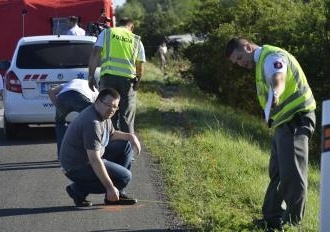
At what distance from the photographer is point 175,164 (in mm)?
9445

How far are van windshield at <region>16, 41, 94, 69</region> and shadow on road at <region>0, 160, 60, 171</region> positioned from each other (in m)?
1.99

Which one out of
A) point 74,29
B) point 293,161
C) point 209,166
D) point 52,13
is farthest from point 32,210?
point 52,13

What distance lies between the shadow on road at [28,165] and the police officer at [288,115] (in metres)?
4.26

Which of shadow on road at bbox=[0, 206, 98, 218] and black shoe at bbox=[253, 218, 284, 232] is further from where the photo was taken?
shadow on road at bbox=[0, 206, 98, 218]

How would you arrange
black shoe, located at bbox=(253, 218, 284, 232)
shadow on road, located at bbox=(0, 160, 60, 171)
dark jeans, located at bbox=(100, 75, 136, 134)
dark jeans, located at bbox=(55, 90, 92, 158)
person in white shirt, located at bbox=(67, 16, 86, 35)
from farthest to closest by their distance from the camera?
person in white shirt, located at bbox=(67, 16, 86, 35), shadow on road, located at bbox=(0, 160, 60, 171), dark jeans, located at bbox=(100, 75, 136, 134), dark jeans, located at bbox=(55, 90, 92, 158), black shoe, located at bbox=(253, 218, 284, 232)

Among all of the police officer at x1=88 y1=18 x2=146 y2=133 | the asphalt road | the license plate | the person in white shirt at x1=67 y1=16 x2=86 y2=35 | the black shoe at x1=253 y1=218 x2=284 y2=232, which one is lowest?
the asphalt road

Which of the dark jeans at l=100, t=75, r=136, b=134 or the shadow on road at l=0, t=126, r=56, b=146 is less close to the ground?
the dark jeans at l=100, t=75, r=136, b=134

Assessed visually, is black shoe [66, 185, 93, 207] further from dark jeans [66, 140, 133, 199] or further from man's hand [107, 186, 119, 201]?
man's hand [107, 186, 119, 201]

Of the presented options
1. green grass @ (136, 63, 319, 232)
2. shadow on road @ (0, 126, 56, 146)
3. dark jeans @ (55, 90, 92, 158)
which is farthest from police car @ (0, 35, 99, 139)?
dark jeans @ (55, 90, 92, 158)

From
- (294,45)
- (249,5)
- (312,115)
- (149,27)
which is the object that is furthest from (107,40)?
(149,27)

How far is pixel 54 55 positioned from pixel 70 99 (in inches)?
112

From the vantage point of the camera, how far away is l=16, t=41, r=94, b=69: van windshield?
37.6 ft

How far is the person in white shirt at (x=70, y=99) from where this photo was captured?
886 cm

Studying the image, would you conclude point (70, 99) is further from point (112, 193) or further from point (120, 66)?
point (112, 193)
